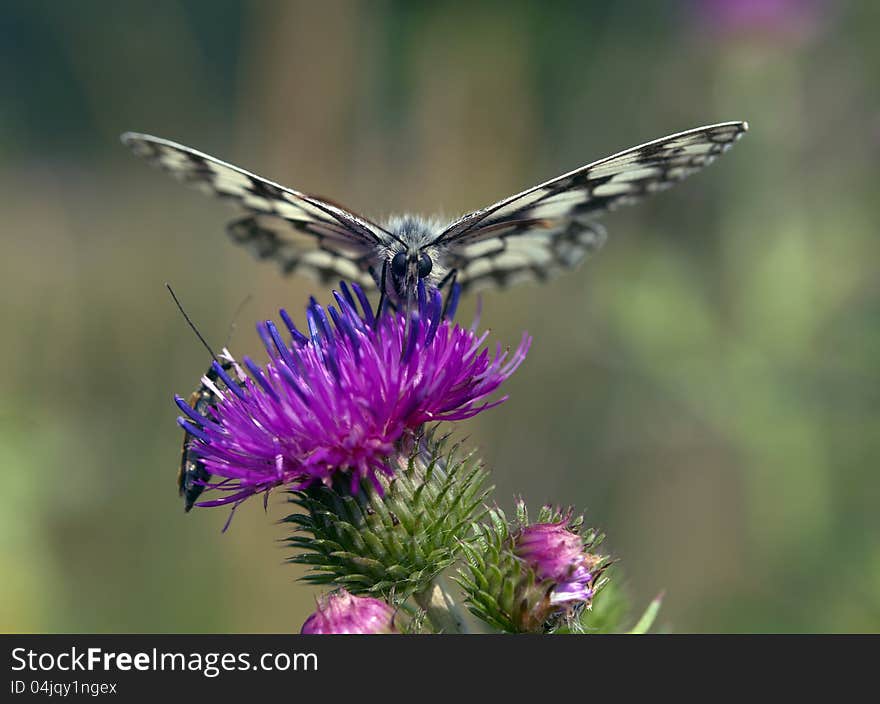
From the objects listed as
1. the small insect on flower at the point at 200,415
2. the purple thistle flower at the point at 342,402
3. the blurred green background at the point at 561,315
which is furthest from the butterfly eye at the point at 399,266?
the blurred green background at the point at 561,315

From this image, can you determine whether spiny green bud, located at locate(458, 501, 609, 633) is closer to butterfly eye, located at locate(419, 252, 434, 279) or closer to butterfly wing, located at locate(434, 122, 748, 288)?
butterfly eye, located at locate(419, 252, 434, 279)

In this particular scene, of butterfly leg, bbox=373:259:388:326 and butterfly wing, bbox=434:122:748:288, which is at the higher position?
butterfly wing, bbox=434:122:748:288

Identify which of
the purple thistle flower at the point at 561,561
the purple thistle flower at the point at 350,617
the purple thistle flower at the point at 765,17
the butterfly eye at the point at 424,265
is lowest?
the purple thistle flower at the point at 350,617

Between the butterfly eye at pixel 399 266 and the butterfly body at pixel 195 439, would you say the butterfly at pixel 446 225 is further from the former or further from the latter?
the butterfly body at pixel 195 439

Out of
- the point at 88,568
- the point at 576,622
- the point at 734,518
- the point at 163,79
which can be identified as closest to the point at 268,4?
the point at 163,79

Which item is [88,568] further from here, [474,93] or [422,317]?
[474,93]

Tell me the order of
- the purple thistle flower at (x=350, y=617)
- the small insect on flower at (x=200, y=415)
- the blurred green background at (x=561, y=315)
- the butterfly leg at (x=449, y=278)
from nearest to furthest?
the purple thistle flower at (x=350, y=617) → the small insect on flower at (x=200, y=415) → the butterfly leg at (x=449, y=278) → the blurred green background at (x=561, y=315)

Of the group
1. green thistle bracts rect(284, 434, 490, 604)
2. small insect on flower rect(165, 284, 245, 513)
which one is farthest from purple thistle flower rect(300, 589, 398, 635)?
small insect on flower rect(165, 284, 245, 513)
